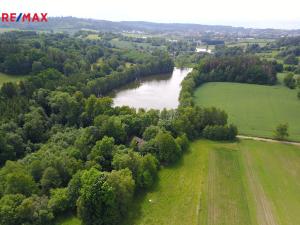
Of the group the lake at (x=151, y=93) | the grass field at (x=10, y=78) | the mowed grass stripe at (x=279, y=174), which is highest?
the grass field at (x=10, y=78)

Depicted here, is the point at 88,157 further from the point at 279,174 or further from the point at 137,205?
the point at 279,174

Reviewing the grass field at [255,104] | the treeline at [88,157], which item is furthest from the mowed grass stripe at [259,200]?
the grass field at [255,104]

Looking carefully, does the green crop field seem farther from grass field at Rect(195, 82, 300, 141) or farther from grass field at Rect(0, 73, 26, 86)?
grass field at Rect(0, 73, 26, 86)

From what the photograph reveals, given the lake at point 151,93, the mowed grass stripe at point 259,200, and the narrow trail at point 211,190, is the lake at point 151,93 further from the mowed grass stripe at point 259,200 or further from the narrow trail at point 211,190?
the mowed grass stripe at point 259,200

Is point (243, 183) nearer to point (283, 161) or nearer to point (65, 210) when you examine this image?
A: point (283, 161)

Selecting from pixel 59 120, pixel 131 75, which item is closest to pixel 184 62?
pixel 131 75

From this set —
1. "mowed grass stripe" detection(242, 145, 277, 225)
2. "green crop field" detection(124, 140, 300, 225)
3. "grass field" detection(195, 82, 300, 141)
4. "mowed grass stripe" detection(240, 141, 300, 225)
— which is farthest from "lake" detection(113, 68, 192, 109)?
"mowed grass stripe" detection(242, 145, 277, 225)
